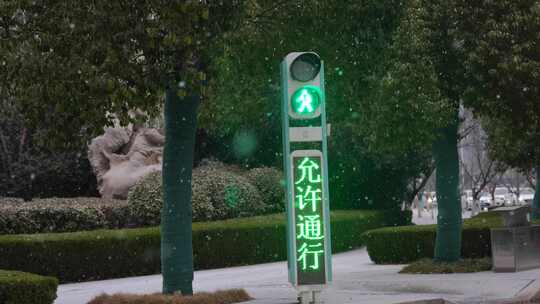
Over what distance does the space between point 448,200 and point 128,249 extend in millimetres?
8430

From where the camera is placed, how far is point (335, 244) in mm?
30656

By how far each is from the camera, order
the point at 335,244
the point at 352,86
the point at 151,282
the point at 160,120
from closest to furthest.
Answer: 1. the point at 352,86
2. the point at 151,282
3. the point at 335,244
4. the point at 160,120

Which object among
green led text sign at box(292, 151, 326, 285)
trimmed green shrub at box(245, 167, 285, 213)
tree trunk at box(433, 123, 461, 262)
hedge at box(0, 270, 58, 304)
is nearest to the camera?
green led text sign at box(292, 151, 326, 285)

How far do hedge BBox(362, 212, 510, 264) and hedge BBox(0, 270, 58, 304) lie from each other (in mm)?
11186

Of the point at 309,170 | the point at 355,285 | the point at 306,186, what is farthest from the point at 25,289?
the point at 355,285

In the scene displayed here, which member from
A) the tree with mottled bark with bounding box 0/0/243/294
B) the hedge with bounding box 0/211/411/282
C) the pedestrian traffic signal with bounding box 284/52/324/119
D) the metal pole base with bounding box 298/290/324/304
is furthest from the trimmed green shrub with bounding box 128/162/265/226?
the pedestrian traffic signal with bounding box 284/52/324/119

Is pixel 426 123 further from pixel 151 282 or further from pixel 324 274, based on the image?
pixel 151 282

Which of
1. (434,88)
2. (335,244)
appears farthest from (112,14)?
(335,244)

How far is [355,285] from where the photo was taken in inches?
671

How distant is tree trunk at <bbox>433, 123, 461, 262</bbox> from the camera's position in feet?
64.7

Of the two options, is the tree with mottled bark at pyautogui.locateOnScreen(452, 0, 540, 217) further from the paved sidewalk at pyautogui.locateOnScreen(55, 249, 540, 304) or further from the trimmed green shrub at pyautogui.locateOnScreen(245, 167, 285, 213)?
the trimmed green shrub at pyautogui.locateOnScreen(245, 167, 285, 213)

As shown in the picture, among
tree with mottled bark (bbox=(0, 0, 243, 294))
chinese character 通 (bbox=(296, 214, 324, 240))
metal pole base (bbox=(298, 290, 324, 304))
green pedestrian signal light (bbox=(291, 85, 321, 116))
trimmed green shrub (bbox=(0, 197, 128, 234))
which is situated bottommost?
metal pole base (bbox=(298, 290, 324, 304))

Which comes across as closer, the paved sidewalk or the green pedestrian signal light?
the green pedestrian signal light

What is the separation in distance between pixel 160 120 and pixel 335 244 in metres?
8.39
